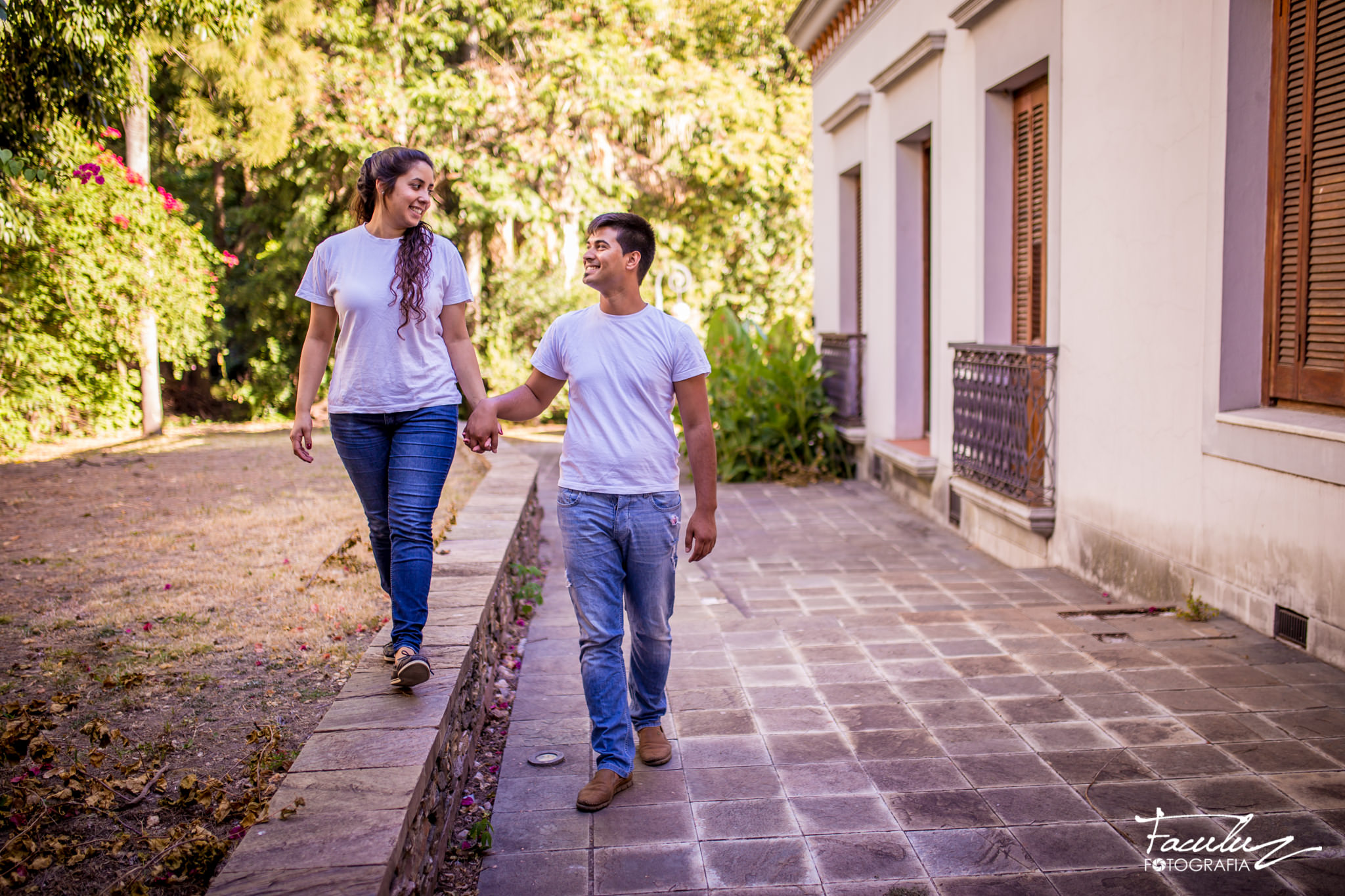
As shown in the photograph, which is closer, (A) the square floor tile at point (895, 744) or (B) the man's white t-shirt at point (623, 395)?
(B) the man's white t-shirt at point (623, 395)

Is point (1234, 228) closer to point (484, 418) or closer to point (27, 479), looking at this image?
point (484, 418)

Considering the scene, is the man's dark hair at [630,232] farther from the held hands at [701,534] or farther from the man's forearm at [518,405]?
the held hands at [701,534]

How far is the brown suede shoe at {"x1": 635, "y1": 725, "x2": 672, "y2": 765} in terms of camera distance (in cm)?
365

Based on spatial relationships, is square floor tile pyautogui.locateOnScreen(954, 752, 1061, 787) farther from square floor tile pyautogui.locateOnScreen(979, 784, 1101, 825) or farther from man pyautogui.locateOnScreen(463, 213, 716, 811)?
man pyautogui.locateOnScreen(463, 213, 716, 811)

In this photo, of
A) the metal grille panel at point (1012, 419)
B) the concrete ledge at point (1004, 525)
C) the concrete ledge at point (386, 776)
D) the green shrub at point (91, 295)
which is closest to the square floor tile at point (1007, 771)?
the concrete ledge at point (386, 776)

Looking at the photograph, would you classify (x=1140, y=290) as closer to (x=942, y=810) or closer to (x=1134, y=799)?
(x=1134, y=799)

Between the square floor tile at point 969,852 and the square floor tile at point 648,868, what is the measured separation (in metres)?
0.61

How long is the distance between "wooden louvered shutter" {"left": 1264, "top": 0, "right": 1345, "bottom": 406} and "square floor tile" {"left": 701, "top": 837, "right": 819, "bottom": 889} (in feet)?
10.1

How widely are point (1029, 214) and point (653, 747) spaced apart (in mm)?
5303

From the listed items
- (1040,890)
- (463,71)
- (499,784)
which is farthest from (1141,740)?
(463,71)

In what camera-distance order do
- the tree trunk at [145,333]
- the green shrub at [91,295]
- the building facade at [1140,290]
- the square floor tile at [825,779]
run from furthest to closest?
1. the tree trunk at [145,333]
2. the green shrub at [91,295]
3. the building facade at [1140,290]
4. the square floor tile at [825,779]

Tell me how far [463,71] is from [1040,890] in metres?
15.4

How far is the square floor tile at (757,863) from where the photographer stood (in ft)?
9.45

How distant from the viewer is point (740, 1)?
2256cm
